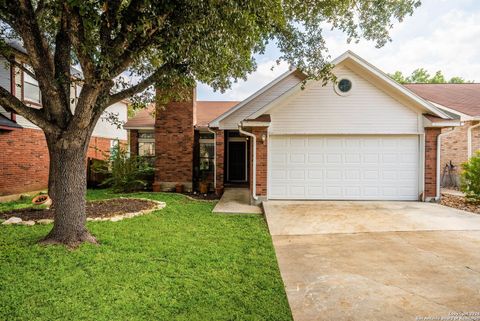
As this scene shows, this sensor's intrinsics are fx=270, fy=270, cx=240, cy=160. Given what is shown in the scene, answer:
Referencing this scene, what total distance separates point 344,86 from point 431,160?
3789mm

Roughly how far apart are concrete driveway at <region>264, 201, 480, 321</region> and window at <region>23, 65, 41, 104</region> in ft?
36.7

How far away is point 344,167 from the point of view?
925 centimetres

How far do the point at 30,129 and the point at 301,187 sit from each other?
11.5 m

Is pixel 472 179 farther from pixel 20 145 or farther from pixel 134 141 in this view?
pixel 20 145

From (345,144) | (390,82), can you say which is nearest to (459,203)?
(345,144)

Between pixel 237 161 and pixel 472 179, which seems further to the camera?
pixel 237 161

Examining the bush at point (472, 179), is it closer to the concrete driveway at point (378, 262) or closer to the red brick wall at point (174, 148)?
the concrete driveway at point (378, 262)

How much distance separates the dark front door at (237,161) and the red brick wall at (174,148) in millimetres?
2982

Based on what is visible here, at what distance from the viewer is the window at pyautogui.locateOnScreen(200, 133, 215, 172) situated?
14125 mm

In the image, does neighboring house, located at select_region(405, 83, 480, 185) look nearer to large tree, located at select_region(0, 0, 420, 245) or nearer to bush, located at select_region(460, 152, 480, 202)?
bush, located at select_region(460, 152, 480, 202)

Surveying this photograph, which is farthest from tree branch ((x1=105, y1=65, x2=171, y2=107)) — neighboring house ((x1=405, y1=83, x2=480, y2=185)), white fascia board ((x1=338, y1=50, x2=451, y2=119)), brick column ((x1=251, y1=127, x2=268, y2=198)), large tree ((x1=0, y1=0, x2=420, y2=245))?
neighboring house ((x1=405, y1=83, x2=480, y2=185))

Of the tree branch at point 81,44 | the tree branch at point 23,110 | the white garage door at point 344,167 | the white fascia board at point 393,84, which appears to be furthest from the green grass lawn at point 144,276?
the white fascia board at point 393,84

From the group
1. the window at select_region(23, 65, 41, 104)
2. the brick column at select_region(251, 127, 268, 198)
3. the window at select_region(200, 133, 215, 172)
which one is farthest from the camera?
the window at select_region(200, 133, 215, 172)

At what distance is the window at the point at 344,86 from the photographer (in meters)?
9.14
